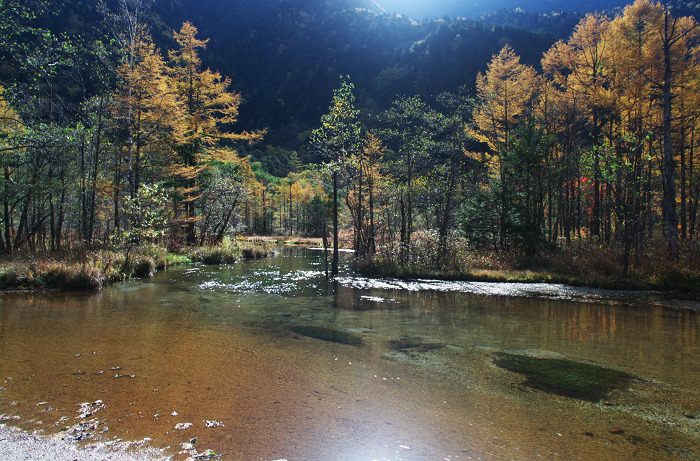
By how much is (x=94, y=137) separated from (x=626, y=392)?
21282 mm

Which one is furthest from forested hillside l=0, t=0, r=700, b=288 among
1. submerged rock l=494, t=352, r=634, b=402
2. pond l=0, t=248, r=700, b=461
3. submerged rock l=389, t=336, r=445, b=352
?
submerged rock l=389, t=336, r=445, b=352

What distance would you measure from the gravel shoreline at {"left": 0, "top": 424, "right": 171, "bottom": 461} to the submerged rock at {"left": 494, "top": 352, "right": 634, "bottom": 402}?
4.17m

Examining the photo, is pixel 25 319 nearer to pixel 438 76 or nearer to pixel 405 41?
pixel 438 76

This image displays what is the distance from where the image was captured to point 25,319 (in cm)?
697

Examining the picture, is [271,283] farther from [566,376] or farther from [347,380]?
[566,376]

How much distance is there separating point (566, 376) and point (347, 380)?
2.86 metres

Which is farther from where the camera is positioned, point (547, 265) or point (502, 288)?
point (547, 265)

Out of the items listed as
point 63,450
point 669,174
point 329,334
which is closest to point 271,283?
point 329,334

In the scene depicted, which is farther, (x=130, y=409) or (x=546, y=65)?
(x=546, y=65)

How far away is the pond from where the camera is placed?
3059 millimetres

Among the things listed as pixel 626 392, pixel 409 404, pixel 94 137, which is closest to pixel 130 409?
pixel 409 404

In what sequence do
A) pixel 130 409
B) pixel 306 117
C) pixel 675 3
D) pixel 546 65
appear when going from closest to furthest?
1. pixel 130 409
2. pixel 546 65
3. pixel 675 3
4. pixel 306 117

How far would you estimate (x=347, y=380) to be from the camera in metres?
4.41

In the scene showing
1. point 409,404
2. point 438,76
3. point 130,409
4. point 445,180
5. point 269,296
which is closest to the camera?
point 130,409
